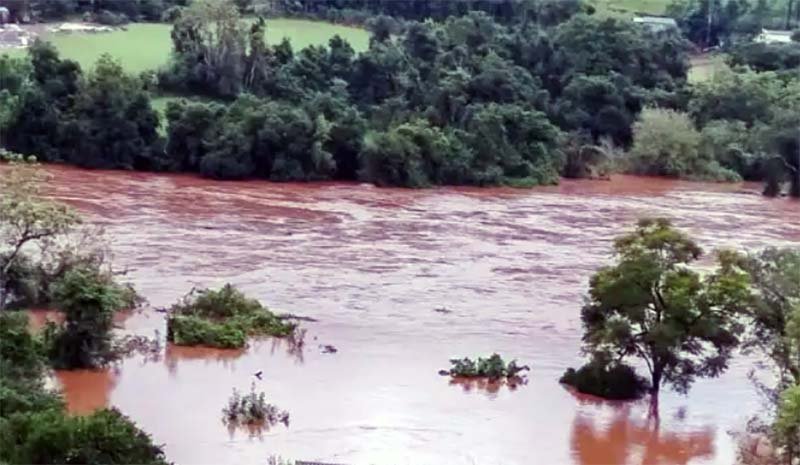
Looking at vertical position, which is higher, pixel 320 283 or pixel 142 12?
pixel 142 12

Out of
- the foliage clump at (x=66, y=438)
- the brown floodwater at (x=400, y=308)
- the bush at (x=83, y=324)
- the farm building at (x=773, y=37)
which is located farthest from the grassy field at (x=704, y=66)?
the foliage clump at (x=66, y=438)

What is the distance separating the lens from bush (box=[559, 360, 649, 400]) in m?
6.87

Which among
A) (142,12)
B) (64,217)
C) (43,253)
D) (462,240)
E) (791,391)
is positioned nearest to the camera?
(791,391)

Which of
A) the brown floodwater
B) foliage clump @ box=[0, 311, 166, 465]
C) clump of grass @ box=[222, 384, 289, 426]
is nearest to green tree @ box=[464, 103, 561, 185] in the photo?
the brown floodwater

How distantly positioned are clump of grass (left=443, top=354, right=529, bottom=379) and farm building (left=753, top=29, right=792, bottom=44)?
375 inches

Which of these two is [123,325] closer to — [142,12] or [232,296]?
[232,296]

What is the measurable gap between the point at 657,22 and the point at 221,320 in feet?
31.2

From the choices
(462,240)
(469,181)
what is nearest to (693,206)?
(469,181)

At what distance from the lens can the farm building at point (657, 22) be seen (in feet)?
51.0

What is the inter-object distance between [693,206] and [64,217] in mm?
7091

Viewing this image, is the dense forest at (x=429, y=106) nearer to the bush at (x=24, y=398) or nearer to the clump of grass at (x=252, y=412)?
the clump of grass at (x=252, y=412)

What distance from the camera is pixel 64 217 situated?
6805mm

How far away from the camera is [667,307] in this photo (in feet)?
21.3

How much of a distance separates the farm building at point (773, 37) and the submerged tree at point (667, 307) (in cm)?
967
